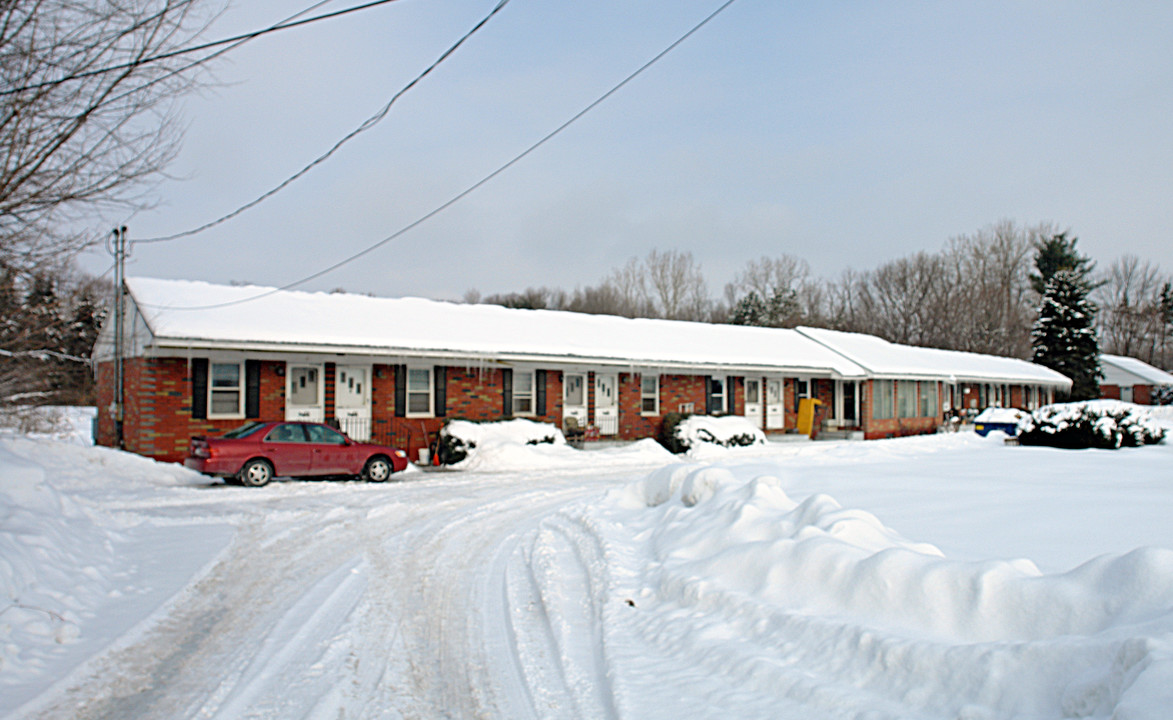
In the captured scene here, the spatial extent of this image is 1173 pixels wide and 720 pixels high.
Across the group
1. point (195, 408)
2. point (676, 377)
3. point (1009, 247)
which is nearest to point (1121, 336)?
point (1009, 247)

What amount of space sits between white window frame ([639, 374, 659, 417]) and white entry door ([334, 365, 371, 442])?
33.8 ft

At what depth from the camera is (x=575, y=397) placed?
25.6m

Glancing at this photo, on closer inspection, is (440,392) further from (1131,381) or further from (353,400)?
(1131,381)

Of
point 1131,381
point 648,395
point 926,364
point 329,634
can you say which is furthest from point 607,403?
point 1131,381

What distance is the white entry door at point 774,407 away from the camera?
31.0 metres

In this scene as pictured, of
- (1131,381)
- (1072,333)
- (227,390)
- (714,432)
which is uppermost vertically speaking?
(1072,333)

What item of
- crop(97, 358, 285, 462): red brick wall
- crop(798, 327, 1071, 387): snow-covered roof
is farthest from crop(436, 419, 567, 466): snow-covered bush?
crop(798, 327, 1071, 387): snow-covered roof

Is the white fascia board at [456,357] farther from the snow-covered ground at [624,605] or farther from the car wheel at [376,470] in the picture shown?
the snow-covered ground at [624,605]

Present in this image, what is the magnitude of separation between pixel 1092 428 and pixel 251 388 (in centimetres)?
2071

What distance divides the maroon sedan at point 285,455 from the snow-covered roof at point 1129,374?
63.1 metres

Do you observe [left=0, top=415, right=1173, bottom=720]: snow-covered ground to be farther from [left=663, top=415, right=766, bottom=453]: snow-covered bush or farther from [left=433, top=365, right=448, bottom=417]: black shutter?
[left=663, top=415, right=766, bottom=453]: snow-covered bush

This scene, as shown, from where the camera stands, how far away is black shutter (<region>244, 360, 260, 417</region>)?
19.1 m

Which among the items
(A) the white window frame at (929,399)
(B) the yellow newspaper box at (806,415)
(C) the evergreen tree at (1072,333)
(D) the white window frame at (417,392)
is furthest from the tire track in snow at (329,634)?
(C) the evergreen tree at (1072,333)

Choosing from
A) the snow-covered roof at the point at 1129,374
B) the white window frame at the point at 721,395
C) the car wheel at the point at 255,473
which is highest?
the snow-covered roof at the point at 1129,374
